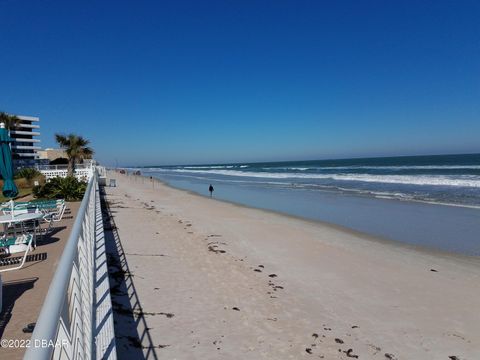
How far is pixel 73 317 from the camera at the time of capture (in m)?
2.33

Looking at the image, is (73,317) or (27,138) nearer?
(73,317)

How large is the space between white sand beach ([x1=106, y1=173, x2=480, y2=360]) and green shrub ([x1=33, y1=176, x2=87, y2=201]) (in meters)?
6.43

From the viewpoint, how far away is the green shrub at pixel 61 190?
1502 centimetres

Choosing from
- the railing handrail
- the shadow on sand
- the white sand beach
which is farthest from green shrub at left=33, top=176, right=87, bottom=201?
the railing handrail

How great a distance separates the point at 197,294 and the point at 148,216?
326 inches

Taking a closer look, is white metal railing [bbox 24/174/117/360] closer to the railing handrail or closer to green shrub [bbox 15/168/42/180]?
the railing handrail

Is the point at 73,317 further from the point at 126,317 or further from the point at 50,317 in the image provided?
the point at 126,317

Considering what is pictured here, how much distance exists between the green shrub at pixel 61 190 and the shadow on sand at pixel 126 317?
8891 millimetres

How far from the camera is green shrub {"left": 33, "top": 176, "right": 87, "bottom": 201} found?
49.3 feet

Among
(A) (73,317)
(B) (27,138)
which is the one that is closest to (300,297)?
(A) (73,317)

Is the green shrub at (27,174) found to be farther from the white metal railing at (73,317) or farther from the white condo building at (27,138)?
the white condo building at (27,138)

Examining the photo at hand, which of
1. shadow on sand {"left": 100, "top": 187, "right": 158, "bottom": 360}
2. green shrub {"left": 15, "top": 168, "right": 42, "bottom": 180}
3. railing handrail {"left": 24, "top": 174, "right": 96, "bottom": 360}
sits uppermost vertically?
green shrub {"left": 15, "top": 168, "right": 42, "bottom": 180}

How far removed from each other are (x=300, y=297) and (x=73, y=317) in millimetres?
4451

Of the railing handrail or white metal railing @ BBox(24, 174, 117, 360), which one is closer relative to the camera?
the railing handrail
